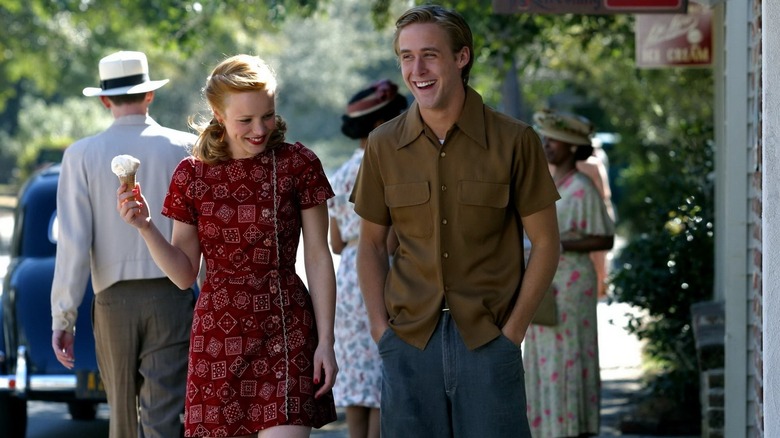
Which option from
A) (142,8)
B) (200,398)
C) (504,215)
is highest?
(142,8)

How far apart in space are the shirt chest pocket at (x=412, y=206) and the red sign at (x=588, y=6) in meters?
2.46

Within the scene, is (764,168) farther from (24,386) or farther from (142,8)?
(142,8)

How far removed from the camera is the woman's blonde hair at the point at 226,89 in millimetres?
4594

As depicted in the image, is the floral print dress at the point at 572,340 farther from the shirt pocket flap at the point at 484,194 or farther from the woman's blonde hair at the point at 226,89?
the shirt pocket flap at the point at 484,194

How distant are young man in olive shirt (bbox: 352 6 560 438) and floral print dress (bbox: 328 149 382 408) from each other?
2.26m

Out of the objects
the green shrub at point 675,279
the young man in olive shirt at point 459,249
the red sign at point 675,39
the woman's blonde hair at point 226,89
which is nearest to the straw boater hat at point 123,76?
the woman's blonde hair at point 226,89

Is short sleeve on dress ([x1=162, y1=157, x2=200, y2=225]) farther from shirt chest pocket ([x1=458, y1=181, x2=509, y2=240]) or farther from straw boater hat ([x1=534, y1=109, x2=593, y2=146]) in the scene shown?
straw boater hat ([x1=534, y1=109, x2=593, y2=146])

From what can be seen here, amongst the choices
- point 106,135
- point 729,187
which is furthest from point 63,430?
point 729,187

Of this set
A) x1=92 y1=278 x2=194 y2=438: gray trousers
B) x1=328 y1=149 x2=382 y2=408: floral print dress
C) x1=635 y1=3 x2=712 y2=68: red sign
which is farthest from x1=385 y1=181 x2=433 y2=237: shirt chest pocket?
x1=635 y1=3 x2=712 y2=68: red sign

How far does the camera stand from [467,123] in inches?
172

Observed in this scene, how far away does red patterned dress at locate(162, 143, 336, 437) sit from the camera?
15.1ft

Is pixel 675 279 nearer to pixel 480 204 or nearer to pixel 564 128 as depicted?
pixel 564 128

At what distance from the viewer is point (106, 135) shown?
5.85m

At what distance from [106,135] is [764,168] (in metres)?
2.76
